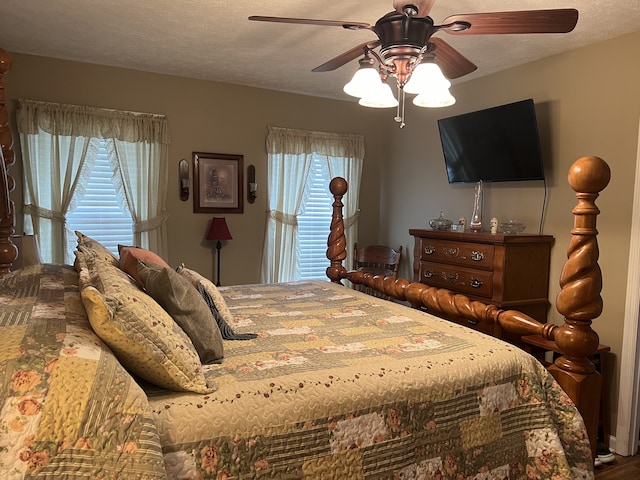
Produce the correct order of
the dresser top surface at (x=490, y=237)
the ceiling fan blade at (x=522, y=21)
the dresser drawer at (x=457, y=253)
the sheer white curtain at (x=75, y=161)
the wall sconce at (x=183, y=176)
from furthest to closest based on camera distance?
1. the wall sconce at (x=183, y=176)
2. the sheer white curtain at (x=75, y=161)
3. the dresser drawer at (x=457, y=253)
4. the dresser top surface at (x=490, y=237)
5. the ceiling fan blade at (x=522, y=21)

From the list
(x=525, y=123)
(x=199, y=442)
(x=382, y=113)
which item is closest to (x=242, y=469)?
(x=199, y=442)

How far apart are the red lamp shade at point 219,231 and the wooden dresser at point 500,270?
1871 mm

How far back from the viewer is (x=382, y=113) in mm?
5168

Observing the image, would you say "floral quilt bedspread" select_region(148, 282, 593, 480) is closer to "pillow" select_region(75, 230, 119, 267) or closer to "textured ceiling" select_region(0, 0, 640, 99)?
"pillow" select_region(75, 230, 119, 267)

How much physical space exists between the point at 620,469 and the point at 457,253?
1610mm

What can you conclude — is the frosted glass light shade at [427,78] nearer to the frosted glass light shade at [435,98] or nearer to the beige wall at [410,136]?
the frosted glass light shade at [435,98]

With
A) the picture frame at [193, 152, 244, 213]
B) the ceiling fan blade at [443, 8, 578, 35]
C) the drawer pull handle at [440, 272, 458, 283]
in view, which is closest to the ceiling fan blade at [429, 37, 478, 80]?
the ceiling fan blade at [443, 8, 578, 35]

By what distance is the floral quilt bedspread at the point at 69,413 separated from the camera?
0.97 metres

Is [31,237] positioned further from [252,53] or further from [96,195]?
[252,53]

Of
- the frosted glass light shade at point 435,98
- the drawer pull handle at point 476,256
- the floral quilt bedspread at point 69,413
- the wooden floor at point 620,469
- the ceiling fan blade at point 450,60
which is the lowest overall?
the wooden floor at point 620,469

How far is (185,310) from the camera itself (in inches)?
62.3

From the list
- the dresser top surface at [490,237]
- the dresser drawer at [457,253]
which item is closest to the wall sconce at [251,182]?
the dresser drawer at [457,253]

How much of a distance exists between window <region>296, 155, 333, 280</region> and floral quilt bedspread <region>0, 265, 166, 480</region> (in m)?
3.66

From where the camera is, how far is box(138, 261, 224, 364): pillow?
1568mm
